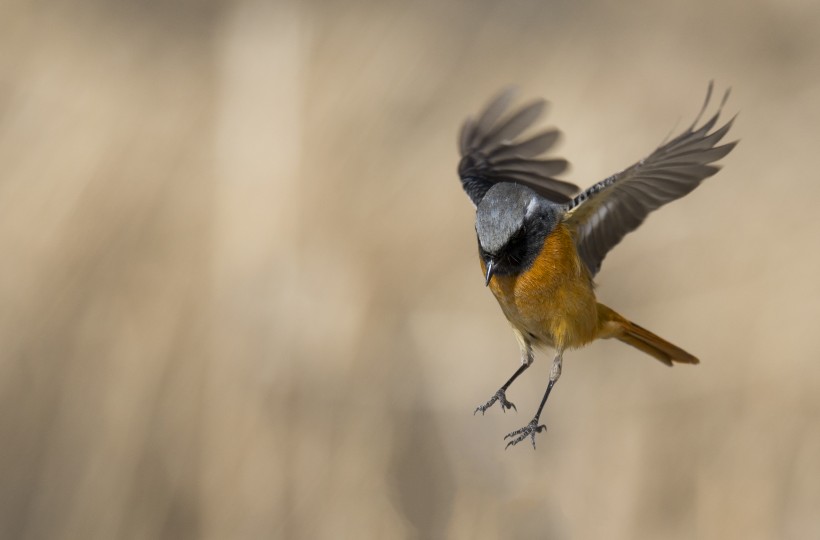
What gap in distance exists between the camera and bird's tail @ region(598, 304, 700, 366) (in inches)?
173

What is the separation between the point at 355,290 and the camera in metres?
6.12

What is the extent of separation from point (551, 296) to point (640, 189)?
0.55 metres

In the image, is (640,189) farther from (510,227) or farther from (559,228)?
(510,227)

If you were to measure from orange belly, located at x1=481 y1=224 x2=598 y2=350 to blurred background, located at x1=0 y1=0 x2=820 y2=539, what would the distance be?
124cm

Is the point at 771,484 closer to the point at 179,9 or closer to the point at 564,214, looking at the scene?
the point at 564,214

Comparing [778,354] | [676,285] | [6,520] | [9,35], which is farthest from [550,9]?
[6,520]

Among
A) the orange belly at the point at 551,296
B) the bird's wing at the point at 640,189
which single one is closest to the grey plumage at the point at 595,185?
the bird's wing at the point at 640,189

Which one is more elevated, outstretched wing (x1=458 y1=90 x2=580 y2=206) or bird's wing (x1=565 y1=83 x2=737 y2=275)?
outstretched wing (x1=458 y1=90 x2=580 y2=206)

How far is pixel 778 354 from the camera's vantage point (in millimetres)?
6074

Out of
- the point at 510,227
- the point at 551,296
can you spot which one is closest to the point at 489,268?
the point at 510,227

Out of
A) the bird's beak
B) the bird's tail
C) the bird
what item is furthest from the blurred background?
the bird's beak

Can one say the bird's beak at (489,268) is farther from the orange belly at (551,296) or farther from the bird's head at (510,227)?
the orange belly at (551,296)

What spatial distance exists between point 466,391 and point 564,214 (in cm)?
200

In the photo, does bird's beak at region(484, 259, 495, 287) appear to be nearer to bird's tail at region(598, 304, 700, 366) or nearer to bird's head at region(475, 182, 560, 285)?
bird's head at region(475, 182, 560, 285)
